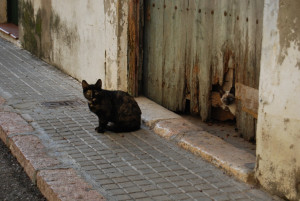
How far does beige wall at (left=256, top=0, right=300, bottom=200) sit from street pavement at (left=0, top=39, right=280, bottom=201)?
25cm

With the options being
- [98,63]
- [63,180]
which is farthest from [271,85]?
[98,63]

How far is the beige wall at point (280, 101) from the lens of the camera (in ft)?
13.6

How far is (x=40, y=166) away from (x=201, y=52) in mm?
2346

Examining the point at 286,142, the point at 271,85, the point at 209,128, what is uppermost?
the point at 271,85

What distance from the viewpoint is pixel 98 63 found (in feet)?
26.0

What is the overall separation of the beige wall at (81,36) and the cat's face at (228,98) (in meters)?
1.75

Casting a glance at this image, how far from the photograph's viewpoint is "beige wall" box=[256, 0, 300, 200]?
414cm

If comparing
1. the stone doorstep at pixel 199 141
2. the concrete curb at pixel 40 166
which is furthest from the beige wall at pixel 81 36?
the concrete curb at pixel 40 166

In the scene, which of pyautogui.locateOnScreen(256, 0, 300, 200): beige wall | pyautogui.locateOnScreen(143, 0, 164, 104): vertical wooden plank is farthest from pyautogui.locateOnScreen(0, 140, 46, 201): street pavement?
pyautogui.locateOnScreen(143, 0, 164, 104): vertical wooden plank

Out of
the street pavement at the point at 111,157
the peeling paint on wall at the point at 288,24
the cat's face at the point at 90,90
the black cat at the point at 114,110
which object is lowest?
the street pavement at the point at 111,157

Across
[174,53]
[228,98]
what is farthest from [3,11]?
[228,98]

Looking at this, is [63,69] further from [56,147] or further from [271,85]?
[271,85]

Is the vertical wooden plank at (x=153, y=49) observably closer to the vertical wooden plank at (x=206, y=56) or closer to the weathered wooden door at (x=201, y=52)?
the weathered wooden door at (x=201, y=52)

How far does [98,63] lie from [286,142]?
4174 mm
